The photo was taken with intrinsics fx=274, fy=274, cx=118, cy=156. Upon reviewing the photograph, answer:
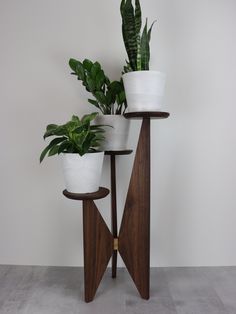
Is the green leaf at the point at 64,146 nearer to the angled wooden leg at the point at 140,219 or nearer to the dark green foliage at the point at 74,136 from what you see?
the dark green foliage at the point at 74,136

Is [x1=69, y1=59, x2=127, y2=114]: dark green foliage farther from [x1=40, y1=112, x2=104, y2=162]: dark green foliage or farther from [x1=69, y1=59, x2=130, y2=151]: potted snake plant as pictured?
[x1=40, y1=112, x2=104, y2=162]: dark green foliage

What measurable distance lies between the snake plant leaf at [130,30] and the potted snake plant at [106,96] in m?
0.17

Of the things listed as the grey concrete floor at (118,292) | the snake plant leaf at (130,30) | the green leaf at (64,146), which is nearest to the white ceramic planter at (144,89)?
the snake plant leaf at (130,30)

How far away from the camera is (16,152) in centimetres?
175

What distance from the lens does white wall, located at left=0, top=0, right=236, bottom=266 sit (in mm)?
1669

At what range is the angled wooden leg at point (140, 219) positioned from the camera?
4.44 ft

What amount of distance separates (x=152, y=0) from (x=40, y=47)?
74 cm

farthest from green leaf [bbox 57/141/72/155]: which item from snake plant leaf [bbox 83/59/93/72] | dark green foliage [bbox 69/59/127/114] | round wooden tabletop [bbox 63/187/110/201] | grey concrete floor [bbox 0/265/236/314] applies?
grey concrete floor [bbox 0/265/236/314]

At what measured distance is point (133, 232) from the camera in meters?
1.41

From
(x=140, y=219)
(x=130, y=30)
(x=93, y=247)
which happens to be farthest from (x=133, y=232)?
(x=130, y=30)

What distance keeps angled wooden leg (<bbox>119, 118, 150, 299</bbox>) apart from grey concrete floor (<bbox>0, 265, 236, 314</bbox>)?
118mm

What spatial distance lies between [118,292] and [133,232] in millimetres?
357

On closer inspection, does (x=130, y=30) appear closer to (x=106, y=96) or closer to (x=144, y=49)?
(x=144, y=49)

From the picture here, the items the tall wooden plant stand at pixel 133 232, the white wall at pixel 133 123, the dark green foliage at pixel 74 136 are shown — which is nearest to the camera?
the dark green foliage at pixel 74 136
